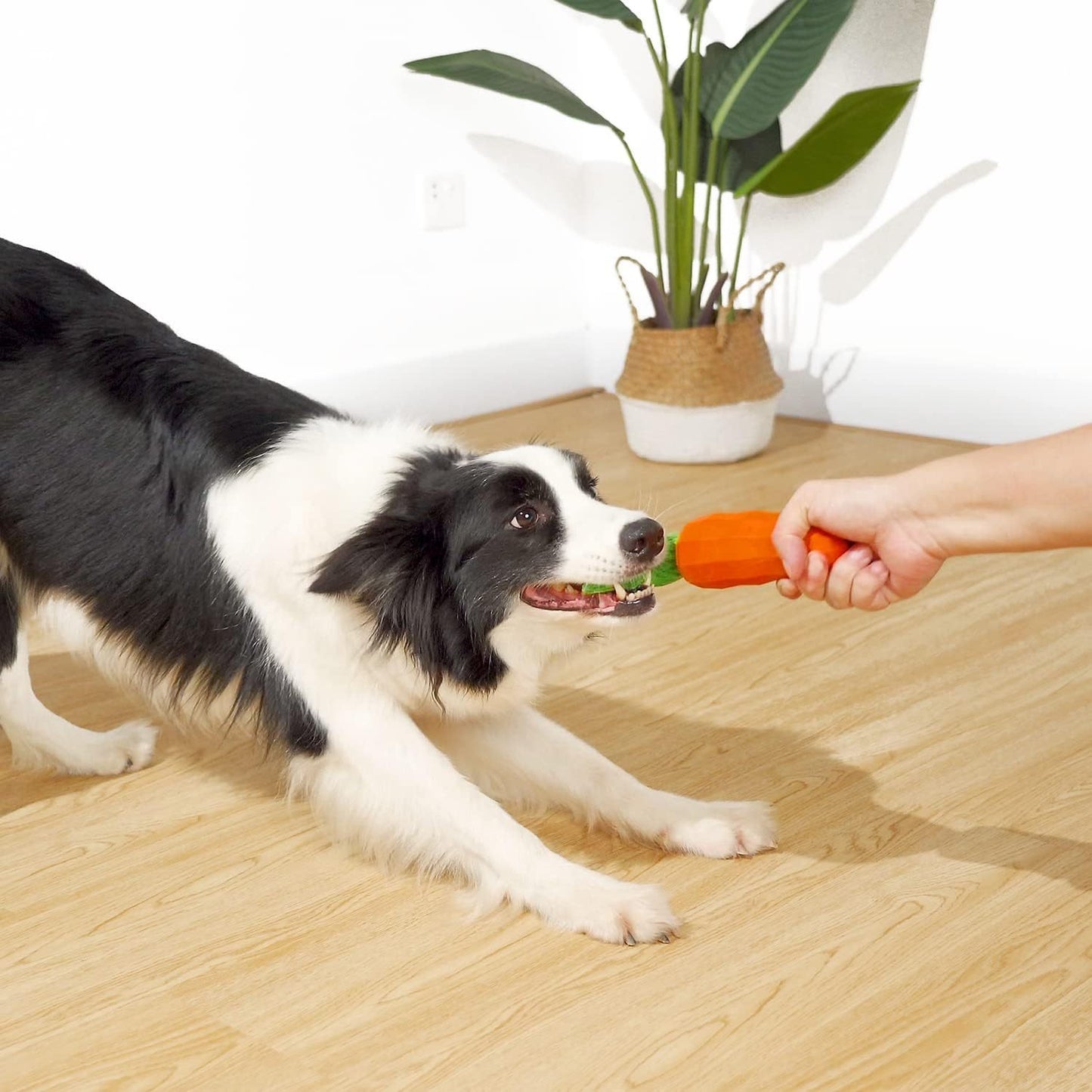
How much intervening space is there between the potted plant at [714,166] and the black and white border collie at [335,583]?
1745 millimetres

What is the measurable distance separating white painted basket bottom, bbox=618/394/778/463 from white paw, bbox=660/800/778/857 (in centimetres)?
185

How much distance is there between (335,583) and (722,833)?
1.87ft

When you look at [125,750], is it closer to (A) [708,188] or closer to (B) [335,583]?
(B) [335,583]

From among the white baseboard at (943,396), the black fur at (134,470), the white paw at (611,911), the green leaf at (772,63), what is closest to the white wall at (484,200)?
the white baseboard at (943,396)

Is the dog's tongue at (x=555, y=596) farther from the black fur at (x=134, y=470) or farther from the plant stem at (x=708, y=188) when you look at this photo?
the plant stem at (x=708, y=188)

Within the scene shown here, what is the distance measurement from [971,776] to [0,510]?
1.38 meters

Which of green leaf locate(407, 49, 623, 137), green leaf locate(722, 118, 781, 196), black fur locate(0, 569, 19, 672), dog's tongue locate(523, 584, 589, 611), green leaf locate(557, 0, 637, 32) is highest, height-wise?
green leaf locate(557, 0, 637, 32)

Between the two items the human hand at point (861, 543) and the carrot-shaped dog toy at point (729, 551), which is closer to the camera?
the human hand at point (861, 543)

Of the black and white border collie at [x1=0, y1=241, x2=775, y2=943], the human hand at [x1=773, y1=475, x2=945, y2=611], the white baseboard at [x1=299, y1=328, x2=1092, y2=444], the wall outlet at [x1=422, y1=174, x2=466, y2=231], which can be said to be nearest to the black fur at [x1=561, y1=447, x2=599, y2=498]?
the black and white border collie at [x1=0, y1=241, x2=775, y2=943]

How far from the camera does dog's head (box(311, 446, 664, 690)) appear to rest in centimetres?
155

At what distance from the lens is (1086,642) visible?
230 centimetres

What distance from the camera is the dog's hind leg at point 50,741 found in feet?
6.44

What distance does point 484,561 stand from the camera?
1.57m

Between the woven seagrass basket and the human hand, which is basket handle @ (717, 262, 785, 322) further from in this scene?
the human hand
